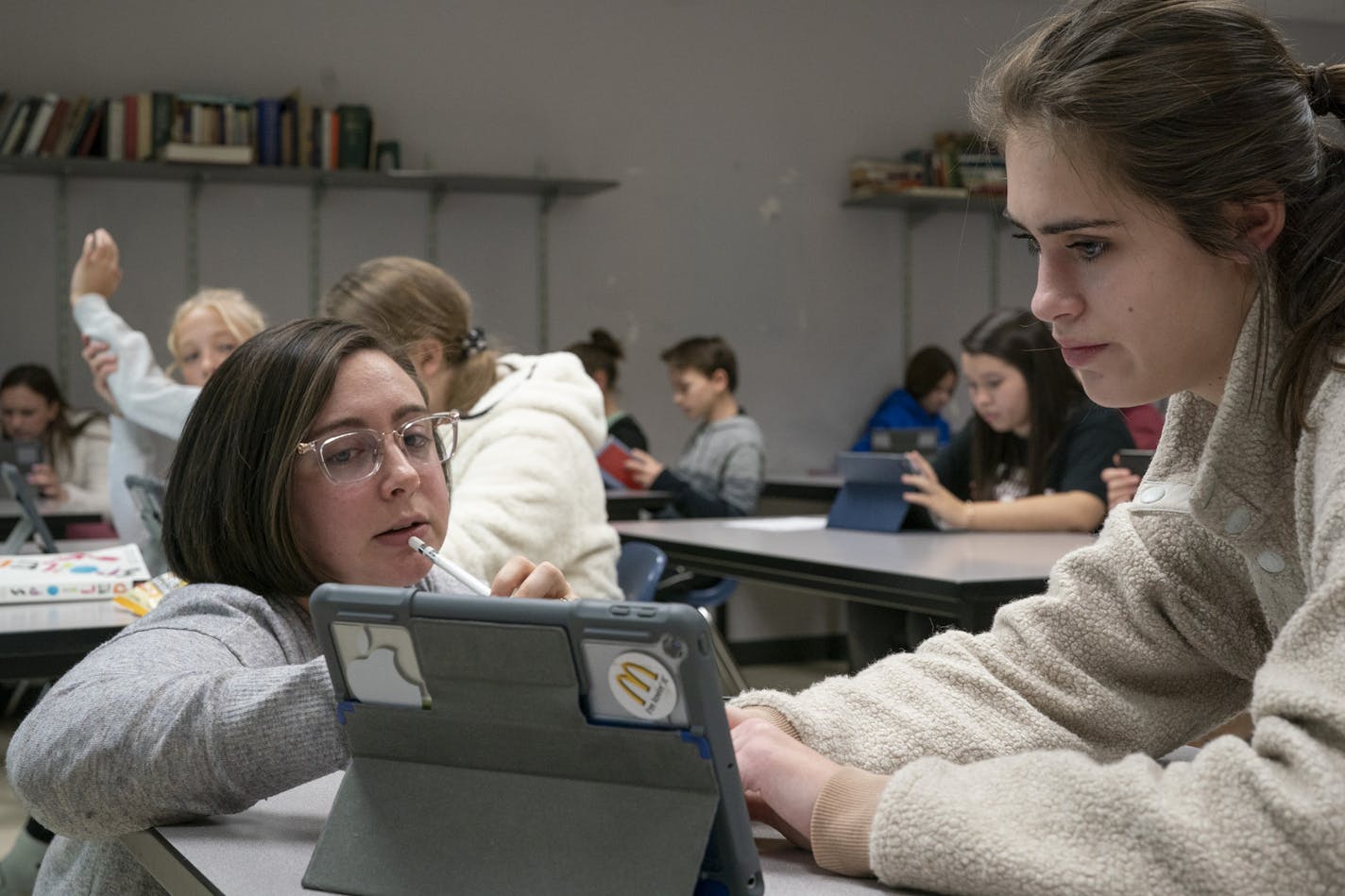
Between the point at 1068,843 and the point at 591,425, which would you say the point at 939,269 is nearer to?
the point at 591,425

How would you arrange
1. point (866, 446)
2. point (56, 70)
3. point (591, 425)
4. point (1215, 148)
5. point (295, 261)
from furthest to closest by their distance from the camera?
point (866, 446) → point (295, 261) → point (56, 70) → point (591, 425) → point (1215, 148)

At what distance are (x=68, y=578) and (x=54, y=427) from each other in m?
3.63

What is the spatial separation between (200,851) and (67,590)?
56.6 inches

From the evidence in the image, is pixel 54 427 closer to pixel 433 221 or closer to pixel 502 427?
pixel 433 221

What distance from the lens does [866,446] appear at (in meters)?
7.09

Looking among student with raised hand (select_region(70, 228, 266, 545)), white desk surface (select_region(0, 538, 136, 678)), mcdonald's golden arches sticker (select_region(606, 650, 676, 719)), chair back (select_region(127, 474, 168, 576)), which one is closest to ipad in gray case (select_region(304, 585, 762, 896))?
mcdonald's golden arches sticker (select_region(606, 650, 676, 719))

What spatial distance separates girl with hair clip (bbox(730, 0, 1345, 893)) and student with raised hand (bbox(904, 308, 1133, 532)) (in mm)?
2417

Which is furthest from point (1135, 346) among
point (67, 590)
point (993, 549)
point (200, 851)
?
point (993, 549)

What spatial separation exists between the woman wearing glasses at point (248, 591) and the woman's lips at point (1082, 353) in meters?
0.38

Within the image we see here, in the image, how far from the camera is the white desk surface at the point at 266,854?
82 centimetres

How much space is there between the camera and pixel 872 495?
3748 mm

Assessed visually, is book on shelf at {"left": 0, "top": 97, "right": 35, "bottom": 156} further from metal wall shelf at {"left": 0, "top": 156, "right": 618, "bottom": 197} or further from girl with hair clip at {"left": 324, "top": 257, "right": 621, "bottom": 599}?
girl with hair clip at {"left": 324, "top": 257, "right": 621, "bottom": 599}

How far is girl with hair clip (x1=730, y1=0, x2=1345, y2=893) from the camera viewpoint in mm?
698

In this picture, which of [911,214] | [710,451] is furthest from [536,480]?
[911,214]
